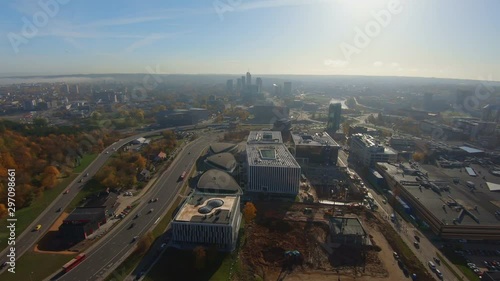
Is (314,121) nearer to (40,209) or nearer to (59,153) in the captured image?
(59,153)

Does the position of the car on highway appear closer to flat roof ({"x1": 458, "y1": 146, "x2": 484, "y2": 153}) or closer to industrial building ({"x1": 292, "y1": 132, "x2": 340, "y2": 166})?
industrial building ({"x1": 292, "y1": 132, "x2": 340, "y2": 166})

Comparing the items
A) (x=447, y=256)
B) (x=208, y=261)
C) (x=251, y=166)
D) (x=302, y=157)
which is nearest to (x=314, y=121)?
(x=302, y=157)

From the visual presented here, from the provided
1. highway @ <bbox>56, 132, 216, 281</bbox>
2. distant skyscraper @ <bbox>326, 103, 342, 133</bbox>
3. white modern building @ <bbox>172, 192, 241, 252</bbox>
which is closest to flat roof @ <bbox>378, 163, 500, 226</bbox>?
white modern building @ <bbox>172, 192, 241, 252</bbox>

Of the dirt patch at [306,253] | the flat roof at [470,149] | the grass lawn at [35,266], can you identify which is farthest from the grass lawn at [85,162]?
the flat roof at [470,149]

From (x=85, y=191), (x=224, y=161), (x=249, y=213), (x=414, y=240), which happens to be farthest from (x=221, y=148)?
(x=414, y=240)

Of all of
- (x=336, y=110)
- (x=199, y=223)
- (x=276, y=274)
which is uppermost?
(x=336, y=110)

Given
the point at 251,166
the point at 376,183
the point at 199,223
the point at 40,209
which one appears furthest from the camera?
the point at 376,183

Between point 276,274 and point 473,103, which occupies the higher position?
point 473,103

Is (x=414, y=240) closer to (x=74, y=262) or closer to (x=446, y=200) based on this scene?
(x=446, y=200)
